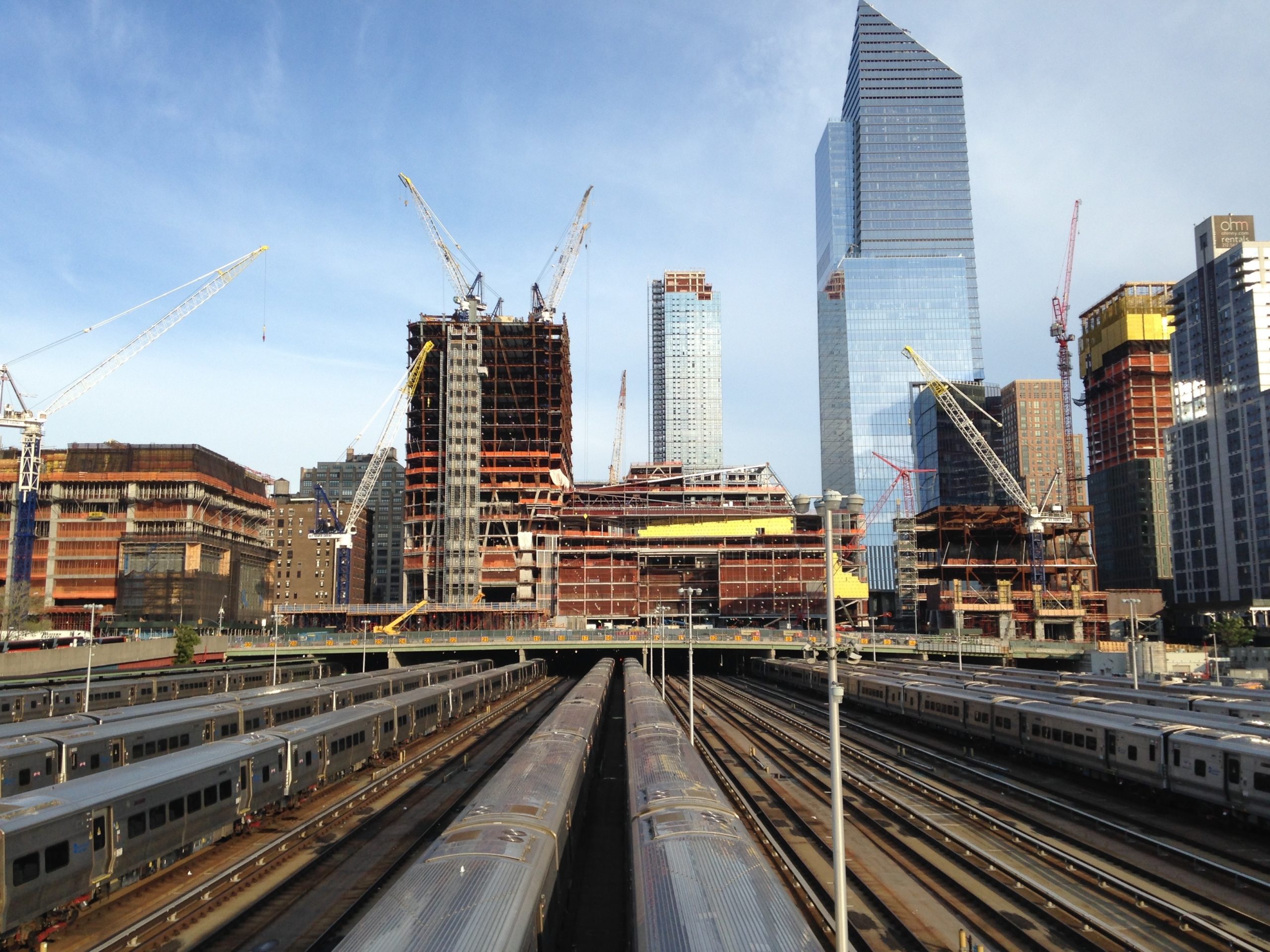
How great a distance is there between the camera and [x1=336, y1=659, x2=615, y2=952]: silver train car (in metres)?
14.6

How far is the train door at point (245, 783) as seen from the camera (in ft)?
102

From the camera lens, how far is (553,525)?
195 meters

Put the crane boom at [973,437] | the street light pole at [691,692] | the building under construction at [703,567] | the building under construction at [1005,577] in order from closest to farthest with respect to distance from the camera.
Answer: the street light pole at [691,692] < the building under construction at [1005,577] < the building under construction at [703,567] < the crane boom at [973,437]

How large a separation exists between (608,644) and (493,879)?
345 feet

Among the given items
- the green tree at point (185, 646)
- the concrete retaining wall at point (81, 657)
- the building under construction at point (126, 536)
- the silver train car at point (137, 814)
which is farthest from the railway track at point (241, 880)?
the building under construction at point (126, 536)

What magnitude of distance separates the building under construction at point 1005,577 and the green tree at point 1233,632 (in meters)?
27.9

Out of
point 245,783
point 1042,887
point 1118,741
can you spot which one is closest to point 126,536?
point 245,783

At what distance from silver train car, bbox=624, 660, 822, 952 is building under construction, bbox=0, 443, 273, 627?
168723 millimetres

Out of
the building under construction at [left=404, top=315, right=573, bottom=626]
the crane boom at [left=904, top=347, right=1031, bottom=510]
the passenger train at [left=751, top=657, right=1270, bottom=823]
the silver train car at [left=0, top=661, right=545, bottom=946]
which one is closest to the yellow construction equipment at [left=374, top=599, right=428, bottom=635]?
the building under construction at [left=404, top=315, right=573, bottom=626]

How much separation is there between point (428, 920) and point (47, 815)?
1294 cm

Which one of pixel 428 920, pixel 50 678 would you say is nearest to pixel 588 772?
pixel 428 920

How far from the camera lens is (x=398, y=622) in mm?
157125

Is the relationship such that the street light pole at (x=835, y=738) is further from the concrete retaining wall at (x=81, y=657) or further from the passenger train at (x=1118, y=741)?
the concrete retaining wall at (x=81, y=657)

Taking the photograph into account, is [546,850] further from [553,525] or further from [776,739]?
[553,525]
